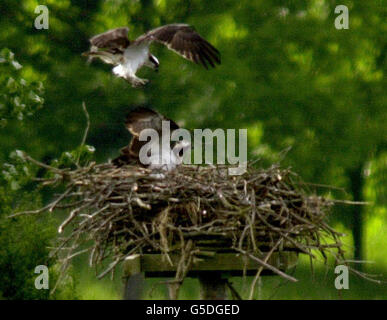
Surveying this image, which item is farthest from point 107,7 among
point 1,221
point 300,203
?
point 300,203

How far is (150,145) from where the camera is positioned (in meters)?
6.19

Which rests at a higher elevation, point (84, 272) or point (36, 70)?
point (36, 70)

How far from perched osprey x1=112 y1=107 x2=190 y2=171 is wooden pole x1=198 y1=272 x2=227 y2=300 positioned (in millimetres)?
887

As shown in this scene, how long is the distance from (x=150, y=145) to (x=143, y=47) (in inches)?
59.3

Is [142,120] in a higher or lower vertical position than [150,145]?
higher

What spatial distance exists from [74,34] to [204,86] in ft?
6.86

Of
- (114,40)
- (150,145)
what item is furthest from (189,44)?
(150,145)

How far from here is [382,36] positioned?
40.9 feet

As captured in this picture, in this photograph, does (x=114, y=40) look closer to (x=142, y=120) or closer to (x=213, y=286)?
(x=142, y=120)

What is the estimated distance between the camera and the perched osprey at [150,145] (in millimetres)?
6016

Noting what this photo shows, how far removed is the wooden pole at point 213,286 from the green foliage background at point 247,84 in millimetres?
6177

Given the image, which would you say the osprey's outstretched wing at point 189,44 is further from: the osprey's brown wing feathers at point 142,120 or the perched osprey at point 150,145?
the osprey's brown wing feathers at point 142,120

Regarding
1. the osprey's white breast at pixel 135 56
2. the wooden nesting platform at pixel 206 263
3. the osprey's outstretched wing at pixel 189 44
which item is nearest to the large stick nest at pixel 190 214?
the wooden nesting platform at pixel 206 263
